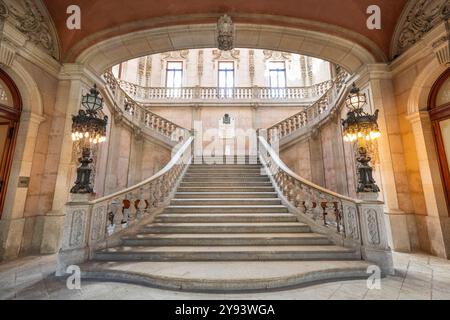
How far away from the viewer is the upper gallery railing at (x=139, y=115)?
7.37m

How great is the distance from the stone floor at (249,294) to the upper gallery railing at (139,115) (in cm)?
562

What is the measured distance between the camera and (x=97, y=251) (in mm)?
3664

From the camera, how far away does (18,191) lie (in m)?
4.08

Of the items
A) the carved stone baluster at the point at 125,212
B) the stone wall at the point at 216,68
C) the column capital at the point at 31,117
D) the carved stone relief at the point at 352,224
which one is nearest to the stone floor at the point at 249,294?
the carved stone relief at the point at 352,224

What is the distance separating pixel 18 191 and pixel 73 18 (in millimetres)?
4036

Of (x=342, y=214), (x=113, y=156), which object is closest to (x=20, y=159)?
(x=113, y=156)

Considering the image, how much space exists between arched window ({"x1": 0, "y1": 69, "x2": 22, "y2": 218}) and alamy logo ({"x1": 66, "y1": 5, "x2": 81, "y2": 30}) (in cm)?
183

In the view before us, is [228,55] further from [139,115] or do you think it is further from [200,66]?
[139,115]

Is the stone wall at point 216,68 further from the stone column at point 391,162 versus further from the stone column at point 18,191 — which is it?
the stone column at point 18,191

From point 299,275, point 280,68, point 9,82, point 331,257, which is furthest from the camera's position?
point 280,68

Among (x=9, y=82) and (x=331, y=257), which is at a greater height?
(x=9, y=82)

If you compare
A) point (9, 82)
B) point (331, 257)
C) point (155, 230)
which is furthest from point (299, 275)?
point (9, 82)

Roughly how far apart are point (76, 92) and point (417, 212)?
816 centimetres
